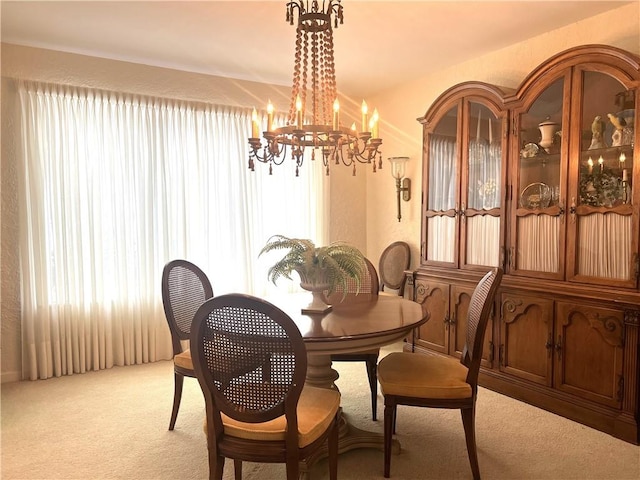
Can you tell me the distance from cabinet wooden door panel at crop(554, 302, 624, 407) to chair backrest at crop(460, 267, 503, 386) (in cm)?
86

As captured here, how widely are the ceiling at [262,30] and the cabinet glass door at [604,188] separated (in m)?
0.63

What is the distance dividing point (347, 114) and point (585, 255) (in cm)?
294

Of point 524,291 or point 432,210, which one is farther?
point 432,210

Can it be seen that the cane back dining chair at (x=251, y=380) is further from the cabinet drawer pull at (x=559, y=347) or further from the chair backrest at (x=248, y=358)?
the cabinet drawer pull at (x=559, y=347)

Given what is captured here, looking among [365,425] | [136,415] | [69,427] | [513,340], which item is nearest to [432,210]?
[513,340]

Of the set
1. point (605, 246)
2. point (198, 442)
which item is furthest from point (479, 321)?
point (198, 442)

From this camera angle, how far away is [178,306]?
9.32 feet

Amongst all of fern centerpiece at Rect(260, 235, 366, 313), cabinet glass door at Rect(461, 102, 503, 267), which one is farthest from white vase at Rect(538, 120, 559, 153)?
fern centerpiece at Rect(260, 235, 366, 313)

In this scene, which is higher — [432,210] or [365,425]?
[432,210]

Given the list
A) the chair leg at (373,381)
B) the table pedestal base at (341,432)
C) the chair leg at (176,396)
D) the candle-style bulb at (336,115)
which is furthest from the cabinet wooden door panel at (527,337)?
the chair leg at (176,396)

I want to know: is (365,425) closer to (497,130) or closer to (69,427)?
(69,427)

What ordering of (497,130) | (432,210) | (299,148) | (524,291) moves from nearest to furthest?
(299,148) < (524,291) < (497,130) < (432,210)

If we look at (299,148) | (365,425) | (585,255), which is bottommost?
(365,425)

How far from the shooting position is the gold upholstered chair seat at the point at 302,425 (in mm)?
1779
